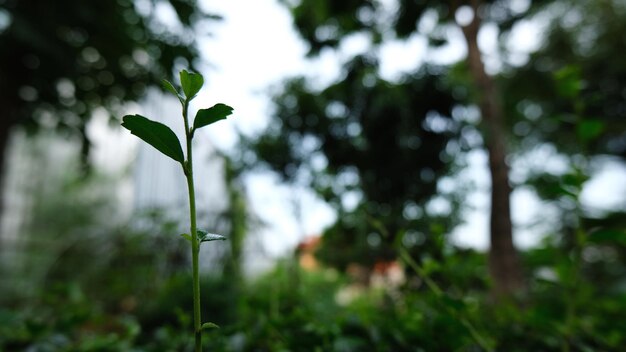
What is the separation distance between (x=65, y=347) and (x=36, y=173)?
8483mm

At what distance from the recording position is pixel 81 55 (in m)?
2.02

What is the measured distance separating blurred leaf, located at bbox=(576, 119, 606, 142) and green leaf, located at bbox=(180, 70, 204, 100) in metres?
0.65

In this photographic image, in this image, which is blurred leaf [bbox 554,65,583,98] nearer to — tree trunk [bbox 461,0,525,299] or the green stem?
the green stem

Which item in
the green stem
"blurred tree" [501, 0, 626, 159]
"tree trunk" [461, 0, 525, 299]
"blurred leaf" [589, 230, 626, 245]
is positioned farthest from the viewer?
"blurred tree" [501, 0, 626, 159]

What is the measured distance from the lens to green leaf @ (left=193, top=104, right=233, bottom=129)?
35 centimetres

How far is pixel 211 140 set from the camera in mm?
3221

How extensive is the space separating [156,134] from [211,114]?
49mm

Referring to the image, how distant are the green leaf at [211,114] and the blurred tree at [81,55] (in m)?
0.83

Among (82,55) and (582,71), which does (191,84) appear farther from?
(582,71)

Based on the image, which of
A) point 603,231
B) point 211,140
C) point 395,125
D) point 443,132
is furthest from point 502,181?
point 211,140

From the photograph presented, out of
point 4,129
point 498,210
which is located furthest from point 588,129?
point 4,129

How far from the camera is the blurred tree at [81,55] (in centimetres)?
155

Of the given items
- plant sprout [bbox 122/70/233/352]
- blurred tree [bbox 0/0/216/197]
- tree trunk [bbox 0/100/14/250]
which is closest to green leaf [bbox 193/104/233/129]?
plant sprout [bbox 122/70/233/352]

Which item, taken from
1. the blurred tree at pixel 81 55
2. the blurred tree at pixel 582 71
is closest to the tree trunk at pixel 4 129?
the blurred tree at pixel 81 55
